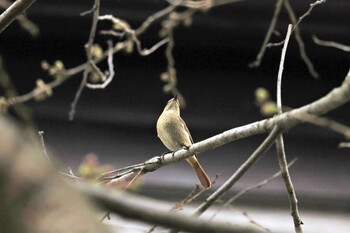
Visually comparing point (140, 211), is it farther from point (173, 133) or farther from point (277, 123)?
point (173, 133)

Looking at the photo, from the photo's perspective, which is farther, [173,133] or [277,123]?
[173,133]

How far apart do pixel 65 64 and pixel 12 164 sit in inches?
148

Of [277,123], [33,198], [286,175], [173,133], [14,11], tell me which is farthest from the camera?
[173,133]

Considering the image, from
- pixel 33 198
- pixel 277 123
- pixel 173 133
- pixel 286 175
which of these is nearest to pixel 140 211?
pixel 33 198

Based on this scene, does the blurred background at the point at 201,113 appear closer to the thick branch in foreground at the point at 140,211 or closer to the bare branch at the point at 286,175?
the bare branch at the point at 286,175

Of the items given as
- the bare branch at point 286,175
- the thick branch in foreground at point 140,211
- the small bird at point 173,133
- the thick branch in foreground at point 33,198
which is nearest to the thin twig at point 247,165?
the bare branch at point 286,175

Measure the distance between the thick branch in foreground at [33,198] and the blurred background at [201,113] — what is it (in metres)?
3.57

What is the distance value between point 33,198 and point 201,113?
3905 mm

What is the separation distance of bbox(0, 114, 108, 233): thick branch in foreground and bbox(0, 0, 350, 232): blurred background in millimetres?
3571

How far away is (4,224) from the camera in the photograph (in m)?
0.75

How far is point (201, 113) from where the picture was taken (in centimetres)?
463

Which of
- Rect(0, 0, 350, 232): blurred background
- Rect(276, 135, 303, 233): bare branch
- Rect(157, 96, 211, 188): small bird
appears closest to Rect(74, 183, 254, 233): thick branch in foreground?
Rect(276, 135, 303, 233): bare branch

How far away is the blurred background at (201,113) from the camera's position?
14.5 ft

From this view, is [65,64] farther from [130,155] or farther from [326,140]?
[326,140]
